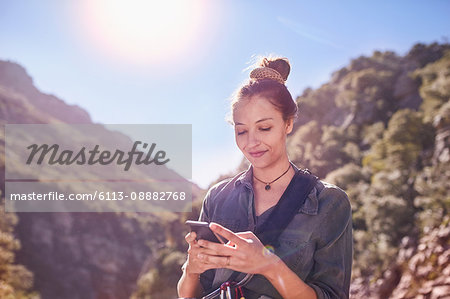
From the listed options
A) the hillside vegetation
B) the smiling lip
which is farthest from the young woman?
the hillside vegetation

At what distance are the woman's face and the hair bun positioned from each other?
39 cm

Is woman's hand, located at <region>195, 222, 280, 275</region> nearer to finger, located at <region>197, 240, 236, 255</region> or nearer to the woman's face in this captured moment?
finger, located at <region>197, 240, 236, 255</region>

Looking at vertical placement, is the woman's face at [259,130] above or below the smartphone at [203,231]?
above

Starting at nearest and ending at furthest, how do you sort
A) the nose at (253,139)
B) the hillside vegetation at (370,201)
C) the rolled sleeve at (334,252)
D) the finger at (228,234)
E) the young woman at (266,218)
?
the finger at (228,234)
the young woman at (266,218)
the rolled sleeve at (334,252)
the nose at (253,139)
the hillside vegetation at (370,201)

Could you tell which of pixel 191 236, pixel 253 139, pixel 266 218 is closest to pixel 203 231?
pixel 191 236

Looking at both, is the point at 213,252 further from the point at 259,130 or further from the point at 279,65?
the point at 279,65

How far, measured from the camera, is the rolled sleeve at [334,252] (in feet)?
5.52

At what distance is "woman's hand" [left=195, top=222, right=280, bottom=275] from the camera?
134cm

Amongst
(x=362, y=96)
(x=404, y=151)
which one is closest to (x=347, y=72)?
(x=362, y=96)

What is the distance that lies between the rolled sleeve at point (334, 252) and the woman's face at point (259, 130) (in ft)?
1.44

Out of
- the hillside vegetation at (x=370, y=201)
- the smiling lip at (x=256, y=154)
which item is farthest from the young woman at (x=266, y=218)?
the hillside vegetation at (x=370, y=201)

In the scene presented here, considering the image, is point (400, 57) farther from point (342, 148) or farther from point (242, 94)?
point (242, 94)

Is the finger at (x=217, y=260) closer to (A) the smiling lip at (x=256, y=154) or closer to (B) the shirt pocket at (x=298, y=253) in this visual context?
(B) the shirt pocket at (x=298, y=253)

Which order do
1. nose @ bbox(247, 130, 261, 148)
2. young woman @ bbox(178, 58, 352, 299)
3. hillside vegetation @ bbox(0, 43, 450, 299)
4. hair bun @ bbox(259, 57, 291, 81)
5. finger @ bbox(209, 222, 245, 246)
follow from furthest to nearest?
hillside vegetation @ bbox(0, 43, 450, 299) < hair bun @ bbox(259, 57, 291, 81) < nose @ bbox(247, 130, 261, 148) < young woman @ bbox(178, 58, 352, 299) < finger @ bbox(209, 222, 245, 246)
